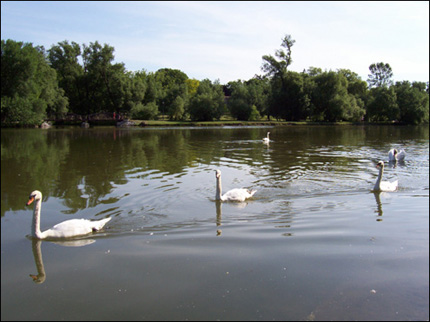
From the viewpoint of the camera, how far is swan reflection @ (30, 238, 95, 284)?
6596 millimetres

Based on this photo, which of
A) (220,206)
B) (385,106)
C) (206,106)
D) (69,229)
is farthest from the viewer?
(206,106)

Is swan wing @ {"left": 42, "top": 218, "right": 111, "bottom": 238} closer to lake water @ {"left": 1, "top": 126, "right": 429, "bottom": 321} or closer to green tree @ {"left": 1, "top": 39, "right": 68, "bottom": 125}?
lake water @ {"left": 1, "top": 126, "right": 429, "bottom": 321}

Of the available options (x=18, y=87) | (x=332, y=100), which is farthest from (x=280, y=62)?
(x=18, y=87)

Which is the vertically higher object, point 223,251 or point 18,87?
point 18,87

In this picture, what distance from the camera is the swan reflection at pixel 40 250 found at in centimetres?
660

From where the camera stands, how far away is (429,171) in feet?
58.6

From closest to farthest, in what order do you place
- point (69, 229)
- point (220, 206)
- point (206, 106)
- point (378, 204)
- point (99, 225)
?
1. point (69, 229)
2. point (99, 225)
3. point (220, 206)
4. point (378, 204)
5. point (206, 106)

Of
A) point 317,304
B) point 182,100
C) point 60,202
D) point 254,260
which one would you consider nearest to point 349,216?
point 254,260

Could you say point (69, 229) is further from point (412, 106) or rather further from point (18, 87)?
point (412, 106)

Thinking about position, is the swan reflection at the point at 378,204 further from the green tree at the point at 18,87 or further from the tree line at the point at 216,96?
the tree line at the point at 216,96

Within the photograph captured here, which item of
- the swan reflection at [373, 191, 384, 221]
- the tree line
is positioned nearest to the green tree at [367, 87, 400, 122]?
the tree line

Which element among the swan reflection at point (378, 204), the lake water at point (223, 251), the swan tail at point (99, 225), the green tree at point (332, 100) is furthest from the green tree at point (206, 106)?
the swan tail at point (99, 225)

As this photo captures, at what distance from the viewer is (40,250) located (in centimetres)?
791

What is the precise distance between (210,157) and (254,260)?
1664cm
